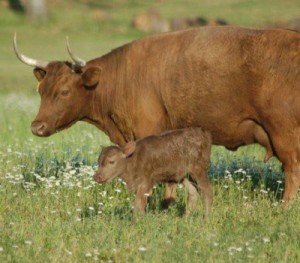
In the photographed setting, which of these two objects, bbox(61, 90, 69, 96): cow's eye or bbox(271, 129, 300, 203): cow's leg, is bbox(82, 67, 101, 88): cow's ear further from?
bbox(271, 129, 300, 203): cow's leg

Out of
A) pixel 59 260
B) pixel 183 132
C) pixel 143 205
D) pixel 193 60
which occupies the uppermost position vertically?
pixel 193 60

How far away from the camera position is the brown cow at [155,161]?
31.2 feet

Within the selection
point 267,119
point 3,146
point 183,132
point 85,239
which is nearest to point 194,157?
point 183,132

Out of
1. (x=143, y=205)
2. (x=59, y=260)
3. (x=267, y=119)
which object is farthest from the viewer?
(x=267, y=119)

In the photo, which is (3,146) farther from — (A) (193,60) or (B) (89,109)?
(A) (193,60)

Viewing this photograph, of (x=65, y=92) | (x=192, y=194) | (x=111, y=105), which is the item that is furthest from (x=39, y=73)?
(x=192, y=194)

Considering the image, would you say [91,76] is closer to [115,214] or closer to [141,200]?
[115,214]

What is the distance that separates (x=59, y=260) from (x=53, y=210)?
1.96 m

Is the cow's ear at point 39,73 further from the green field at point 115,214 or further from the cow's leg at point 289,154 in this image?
the cow's leg at point 289,154

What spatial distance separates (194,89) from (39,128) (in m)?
1.85

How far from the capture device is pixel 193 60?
10.6 metres

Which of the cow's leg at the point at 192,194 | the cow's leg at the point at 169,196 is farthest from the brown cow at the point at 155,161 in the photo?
the cow's leg at the point at 169,196

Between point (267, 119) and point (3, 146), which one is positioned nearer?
point (267, 119)

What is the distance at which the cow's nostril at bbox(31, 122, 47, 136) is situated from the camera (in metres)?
11.1
